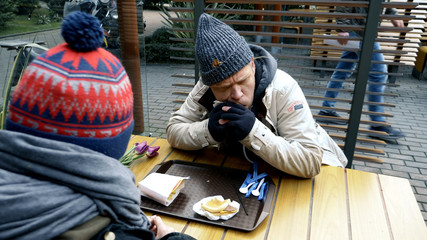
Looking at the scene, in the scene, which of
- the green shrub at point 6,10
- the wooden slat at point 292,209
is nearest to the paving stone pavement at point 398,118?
the green shrub at point 6,10

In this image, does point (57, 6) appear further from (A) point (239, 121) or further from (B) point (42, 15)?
(A) point (239, 121)

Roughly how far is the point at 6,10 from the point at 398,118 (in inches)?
210

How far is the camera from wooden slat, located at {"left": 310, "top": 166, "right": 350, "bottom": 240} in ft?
4.31

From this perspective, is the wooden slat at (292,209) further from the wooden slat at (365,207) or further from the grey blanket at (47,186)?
the grey blanket at (47,186)

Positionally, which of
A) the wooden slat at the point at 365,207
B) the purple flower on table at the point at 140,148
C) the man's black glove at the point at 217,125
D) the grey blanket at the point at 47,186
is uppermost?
the grey blanket at the point at 47,186

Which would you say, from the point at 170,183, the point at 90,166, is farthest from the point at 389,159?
the point at 90,166

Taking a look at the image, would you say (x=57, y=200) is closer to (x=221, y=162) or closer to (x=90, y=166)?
(x=90, y=166)

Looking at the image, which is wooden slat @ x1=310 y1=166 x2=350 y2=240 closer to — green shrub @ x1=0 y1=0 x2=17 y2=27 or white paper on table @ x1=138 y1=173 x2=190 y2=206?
white paper on table @ x1=138 y1=173 x2=190 y2=206

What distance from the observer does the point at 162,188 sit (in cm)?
146

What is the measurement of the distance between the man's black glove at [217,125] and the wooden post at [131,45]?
1618mm

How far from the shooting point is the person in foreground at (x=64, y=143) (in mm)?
774

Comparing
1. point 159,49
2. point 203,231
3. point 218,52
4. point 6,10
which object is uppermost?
point 6,10

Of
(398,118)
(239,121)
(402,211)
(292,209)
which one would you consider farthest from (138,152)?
(398,118)

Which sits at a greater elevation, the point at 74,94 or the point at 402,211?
the point at 74,94
